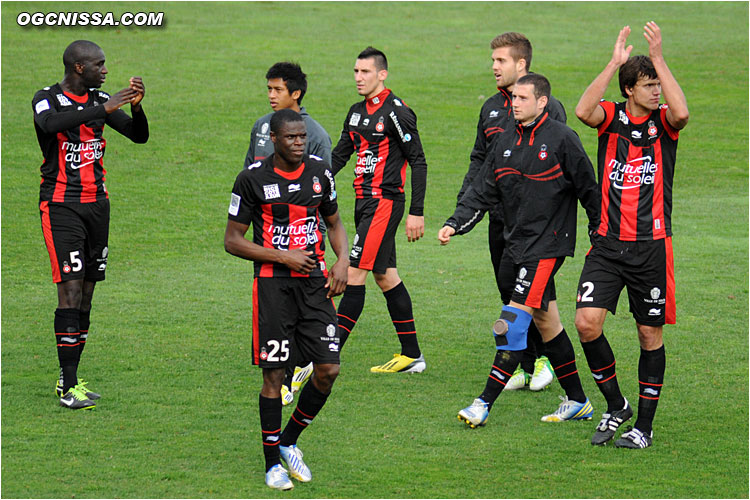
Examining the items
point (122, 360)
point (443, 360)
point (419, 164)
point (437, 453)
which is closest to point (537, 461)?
point (437, 453)

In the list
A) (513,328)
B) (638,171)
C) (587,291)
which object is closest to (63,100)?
(513,328)

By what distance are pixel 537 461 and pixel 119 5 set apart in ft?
75.2

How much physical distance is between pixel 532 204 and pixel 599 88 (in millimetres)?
977

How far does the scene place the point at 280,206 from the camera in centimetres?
617

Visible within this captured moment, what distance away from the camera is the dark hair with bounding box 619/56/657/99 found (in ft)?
21.8

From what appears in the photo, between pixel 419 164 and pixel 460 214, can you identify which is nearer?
pixel 460 214

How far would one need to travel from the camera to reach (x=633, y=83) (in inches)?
264

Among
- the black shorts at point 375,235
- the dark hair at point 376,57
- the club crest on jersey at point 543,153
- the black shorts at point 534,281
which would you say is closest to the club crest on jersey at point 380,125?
the dark hair at point 376,57

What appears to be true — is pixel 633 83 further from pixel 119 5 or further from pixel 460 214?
pixel 119 5

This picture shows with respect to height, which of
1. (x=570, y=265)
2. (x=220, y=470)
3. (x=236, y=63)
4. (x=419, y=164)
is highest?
(x=236, y=63)

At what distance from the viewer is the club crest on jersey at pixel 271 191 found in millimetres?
6148

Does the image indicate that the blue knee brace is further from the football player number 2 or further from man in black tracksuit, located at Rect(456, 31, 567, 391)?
man in black tracksuit, located at Rect(456, 31, 567, 391)

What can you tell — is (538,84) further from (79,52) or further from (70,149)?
(70,149)

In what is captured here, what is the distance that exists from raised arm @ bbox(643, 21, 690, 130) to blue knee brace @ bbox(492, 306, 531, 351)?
1697 mm
